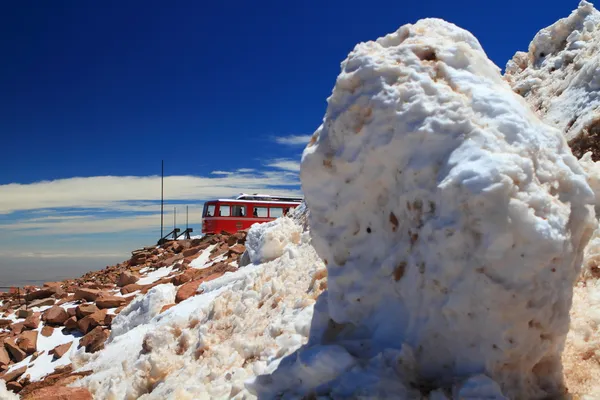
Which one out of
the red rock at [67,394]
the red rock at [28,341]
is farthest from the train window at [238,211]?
the red rock at [67,394]

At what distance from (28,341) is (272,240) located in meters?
4.70

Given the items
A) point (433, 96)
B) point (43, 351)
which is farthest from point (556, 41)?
point (43, 351)

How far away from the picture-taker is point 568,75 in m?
6.99

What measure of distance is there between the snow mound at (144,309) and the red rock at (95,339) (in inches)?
9.2

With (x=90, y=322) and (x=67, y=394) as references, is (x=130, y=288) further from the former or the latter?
(x=67, y=394)

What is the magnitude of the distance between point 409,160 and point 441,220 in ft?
1.34

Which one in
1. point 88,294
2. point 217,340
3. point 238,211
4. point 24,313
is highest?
point 238,211

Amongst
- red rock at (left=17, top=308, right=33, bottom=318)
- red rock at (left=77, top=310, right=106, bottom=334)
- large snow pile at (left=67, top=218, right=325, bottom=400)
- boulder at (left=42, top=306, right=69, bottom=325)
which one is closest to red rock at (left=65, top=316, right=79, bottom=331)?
red rock at (left=77, top=310, right=106, bottom=334)

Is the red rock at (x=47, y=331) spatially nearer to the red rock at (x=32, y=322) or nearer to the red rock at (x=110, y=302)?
the red rock at (x=32, y=322)

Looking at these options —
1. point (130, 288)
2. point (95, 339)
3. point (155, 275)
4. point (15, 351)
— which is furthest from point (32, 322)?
point (155, 275)

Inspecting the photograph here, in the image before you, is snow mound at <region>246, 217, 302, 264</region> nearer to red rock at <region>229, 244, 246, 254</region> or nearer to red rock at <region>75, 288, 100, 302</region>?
red rock at <region>229, 244, 246, 254</region>

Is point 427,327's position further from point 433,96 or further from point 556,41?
point 556,41

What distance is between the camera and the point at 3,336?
930 centimetres

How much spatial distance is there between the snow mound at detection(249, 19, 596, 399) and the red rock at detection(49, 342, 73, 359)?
6063mm
